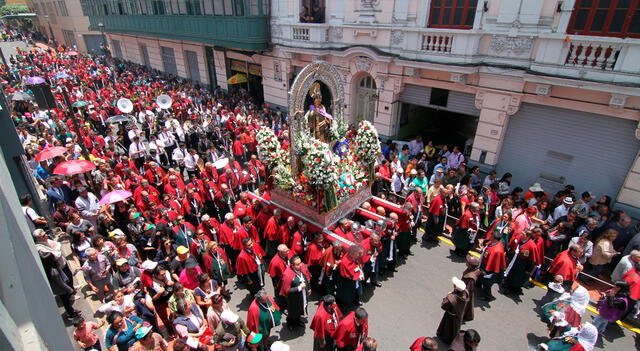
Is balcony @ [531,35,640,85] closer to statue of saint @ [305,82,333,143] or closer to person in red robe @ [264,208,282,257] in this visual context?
statue of saint @ [305,82,333,143]

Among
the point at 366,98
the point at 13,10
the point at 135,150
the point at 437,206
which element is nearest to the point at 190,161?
the point at 135,150

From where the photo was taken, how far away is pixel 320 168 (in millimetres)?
7859

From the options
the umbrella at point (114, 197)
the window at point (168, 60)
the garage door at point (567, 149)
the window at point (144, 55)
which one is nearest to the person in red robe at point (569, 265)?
the garage door at point (567, 149)

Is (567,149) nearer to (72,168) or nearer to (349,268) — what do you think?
(349,268)

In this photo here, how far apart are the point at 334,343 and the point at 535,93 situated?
9.29m

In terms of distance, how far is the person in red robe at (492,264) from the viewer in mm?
7117

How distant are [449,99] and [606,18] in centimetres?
488

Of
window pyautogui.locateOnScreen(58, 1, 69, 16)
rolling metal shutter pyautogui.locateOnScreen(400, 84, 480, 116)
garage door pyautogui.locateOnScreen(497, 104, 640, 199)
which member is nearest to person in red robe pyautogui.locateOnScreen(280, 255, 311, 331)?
garage door pyautogui.locateOnScreen(497, 104, 640, 199)

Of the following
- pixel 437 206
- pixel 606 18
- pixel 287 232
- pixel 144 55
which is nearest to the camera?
pixel 287 232

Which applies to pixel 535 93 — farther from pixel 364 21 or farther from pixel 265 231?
pixel 265 231

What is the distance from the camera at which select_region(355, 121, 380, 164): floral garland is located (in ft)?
30.7

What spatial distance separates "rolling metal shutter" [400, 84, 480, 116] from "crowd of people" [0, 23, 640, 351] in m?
1.89

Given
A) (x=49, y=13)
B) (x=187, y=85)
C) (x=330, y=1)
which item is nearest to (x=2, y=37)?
(x=49, y=13)

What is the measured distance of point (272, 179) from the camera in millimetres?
9344
